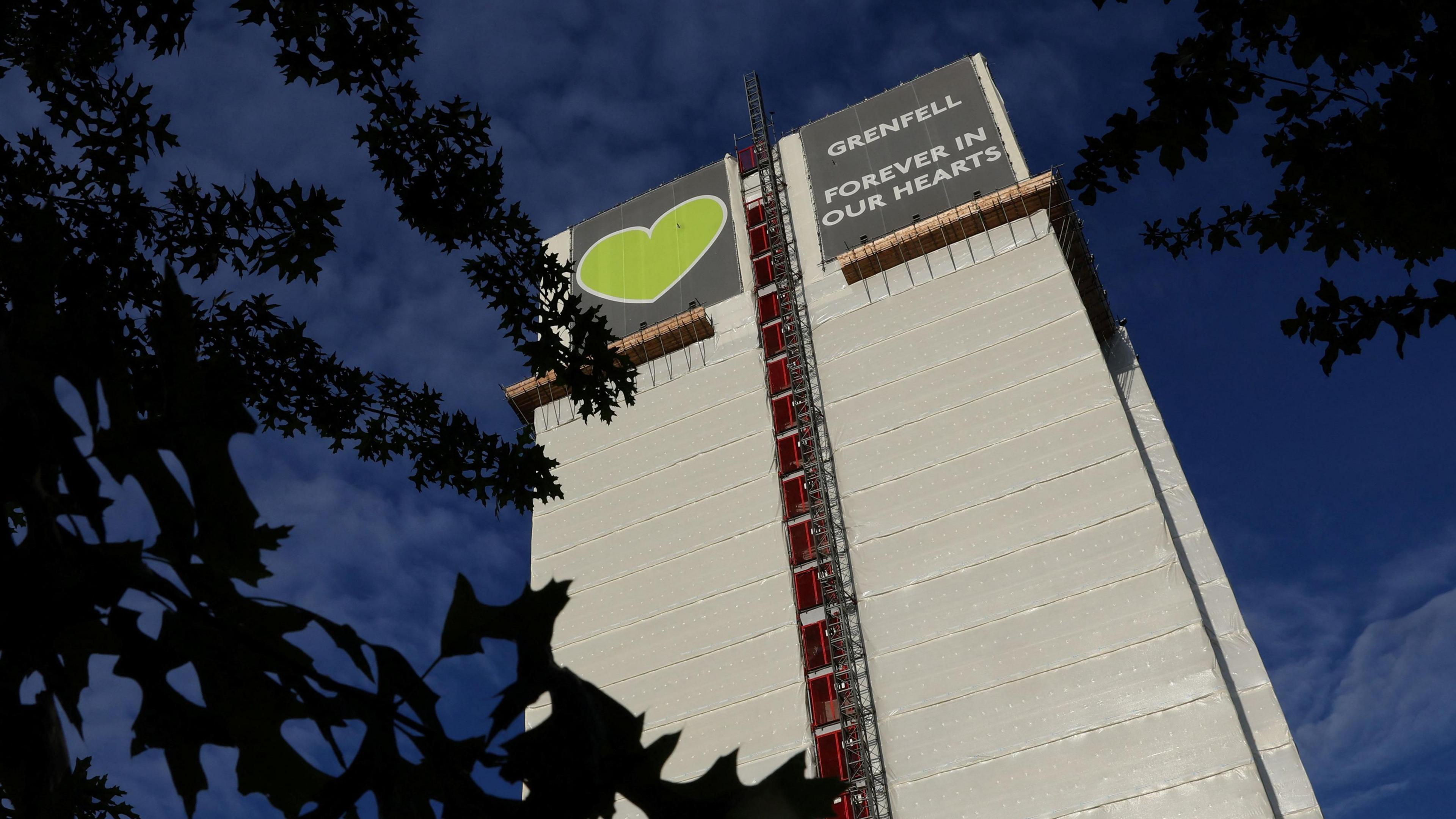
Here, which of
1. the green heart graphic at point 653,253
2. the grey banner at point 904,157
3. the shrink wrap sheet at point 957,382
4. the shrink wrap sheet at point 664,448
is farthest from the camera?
the green heart graphic at point 653,253

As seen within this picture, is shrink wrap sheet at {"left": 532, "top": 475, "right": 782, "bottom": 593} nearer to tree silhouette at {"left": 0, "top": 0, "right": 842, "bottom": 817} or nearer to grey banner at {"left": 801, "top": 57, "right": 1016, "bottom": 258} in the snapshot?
grey banner at {"left": 801, "top": 57, "right": 1016, "bottom": 258}

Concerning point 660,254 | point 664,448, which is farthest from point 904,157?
point 664,448

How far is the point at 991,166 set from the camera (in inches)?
1229

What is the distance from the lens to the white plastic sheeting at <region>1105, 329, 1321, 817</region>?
21.9 m

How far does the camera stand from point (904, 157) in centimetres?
3288

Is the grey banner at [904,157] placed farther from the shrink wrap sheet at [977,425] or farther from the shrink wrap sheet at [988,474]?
the shrink wrap sheet at [988,474]

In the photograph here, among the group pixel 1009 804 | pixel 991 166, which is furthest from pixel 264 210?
pixel 991 166

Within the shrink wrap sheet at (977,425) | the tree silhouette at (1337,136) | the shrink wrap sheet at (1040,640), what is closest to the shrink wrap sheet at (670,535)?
the shrink wrap sheet at (977,425)

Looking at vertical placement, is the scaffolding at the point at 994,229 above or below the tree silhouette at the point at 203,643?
above

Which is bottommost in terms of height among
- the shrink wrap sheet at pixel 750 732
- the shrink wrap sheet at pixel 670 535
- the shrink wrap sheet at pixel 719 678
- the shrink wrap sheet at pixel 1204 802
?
the shrink wrap sheet at pixel 1204 802

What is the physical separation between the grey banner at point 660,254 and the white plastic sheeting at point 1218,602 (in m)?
12.1

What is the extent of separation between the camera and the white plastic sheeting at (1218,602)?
21.9 m

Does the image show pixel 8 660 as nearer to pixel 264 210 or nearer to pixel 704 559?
pixel 264 210

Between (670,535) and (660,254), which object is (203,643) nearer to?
(670,535)
